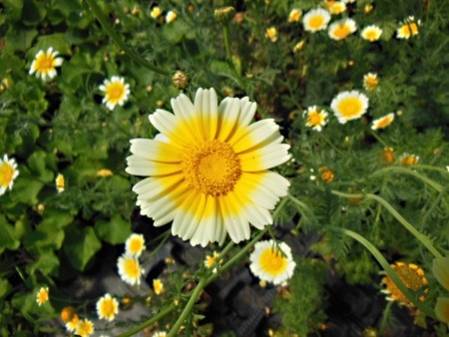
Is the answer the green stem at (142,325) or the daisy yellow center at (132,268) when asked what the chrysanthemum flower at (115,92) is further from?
the green stem at (142,325)

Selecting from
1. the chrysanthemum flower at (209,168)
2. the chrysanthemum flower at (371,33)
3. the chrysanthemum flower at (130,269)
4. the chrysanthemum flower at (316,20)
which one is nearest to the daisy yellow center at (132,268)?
the chrysanthemum flower at (130,269)

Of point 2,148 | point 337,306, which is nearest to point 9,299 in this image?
point 2,148

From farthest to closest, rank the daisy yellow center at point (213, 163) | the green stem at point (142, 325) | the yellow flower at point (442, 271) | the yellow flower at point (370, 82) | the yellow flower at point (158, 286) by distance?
the yellow flower at point (370, 82), the yellow flower at point (158, 286), the daisy yellow center at point (213, 163), the green stem at point (142, 325), the yellow flower at point (442, 271)

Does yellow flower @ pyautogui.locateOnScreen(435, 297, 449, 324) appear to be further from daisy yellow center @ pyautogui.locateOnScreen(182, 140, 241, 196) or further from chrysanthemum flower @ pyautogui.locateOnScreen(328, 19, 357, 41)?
chrysanthemum flower @ pyautogui.locateOnScreen(328, 19, 357, 41)

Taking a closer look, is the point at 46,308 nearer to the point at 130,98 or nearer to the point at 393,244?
the point at 130,98

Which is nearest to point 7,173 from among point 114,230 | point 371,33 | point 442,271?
point 114,230

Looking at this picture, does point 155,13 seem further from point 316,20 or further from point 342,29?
point 342,29

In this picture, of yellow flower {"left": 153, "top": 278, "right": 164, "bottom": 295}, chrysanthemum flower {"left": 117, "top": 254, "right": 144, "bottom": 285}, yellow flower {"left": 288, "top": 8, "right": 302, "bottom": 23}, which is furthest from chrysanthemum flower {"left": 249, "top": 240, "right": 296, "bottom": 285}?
yellow flower {"left": 288, "top": 8, "right": 302, "bottom": 23}
